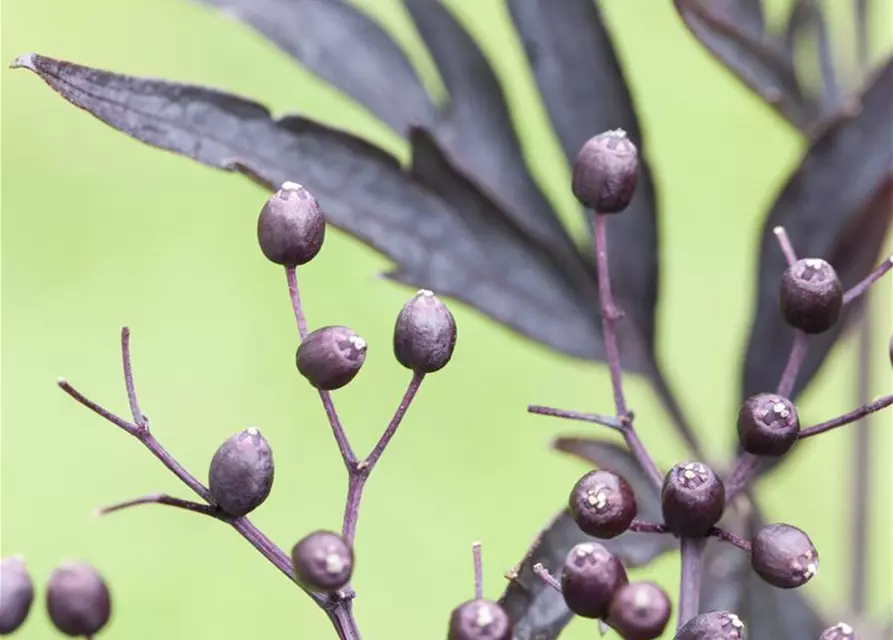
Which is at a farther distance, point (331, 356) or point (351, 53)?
point (351, 53)

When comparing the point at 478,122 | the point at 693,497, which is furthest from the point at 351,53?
the point at 693,497

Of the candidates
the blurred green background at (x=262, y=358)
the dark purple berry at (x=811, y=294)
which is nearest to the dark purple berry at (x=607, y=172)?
the dark purple berry at (x=811, y=294)

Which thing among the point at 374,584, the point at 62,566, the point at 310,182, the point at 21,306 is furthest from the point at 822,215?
the point at 21,306

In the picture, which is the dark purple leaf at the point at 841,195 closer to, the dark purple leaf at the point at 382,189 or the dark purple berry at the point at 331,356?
the dark purple leaf at the point at 382,189

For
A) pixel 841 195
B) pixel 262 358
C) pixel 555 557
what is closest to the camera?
pixel 555 557

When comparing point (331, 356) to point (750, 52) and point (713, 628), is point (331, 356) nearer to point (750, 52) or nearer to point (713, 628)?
point (713, 628)

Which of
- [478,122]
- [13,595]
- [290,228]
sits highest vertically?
[478,122]

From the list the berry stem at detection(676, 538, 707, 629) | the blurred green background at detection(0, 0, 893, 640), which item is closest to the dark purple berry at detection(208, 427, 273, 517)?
the berry stem at detection(676, 538, 707, 629)

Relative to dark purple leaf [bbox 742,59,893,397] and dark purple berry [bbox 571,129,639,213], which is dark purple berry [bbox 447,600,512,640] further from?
dark purple leaf [bbox 742,59,893,397]

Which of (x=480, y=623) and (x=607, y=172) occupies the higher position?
(x=607, y=172)
